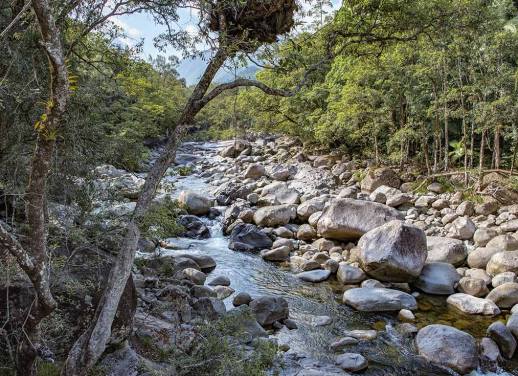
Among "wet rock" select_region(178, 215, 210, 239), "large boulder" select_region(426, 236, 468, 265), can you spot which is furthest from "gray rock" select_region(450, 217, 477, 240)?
"wet rock" select_region(178, 215, 210, 239)

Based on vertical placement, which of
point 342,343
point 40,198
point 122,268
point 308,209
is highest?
point 40,198

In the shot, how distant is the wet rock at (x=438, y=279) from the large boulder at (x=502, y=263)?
832 mm

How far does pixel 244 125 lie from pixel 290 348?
107ft

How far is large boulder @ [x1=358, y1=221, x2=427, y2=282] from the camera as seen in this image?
1018 cm

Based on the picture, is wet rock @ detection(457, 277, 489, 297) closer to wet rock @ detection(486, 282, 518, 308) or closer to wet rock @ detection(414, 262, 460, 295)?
wet rock @ detection(414, 262, 460, 295)

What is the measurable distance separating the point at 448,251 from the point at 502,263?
53.6 inches

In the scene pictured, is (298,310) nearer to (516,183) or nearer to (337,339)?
(337,339)

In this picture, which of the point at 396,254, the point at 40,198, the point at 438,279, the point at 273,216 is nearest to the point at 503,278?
the point at 438,279

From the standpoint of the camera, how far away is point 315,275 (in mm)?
10969

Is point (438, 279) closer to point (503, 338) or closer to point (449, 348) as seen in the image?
point (503, 338)

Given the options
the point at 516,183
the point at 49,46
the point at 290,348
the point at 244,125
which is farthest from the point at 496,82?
the point at 244,125

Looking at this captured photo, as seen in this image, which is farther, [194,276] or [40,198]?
[194,276]

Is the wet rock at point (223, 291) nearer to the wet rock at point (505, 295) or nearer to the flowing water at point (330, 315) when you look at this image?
the flowing water at point (330, 315)

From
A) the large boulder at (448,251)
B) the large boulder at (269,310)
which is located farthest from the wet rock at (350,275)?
the large boulder at (269,310)
